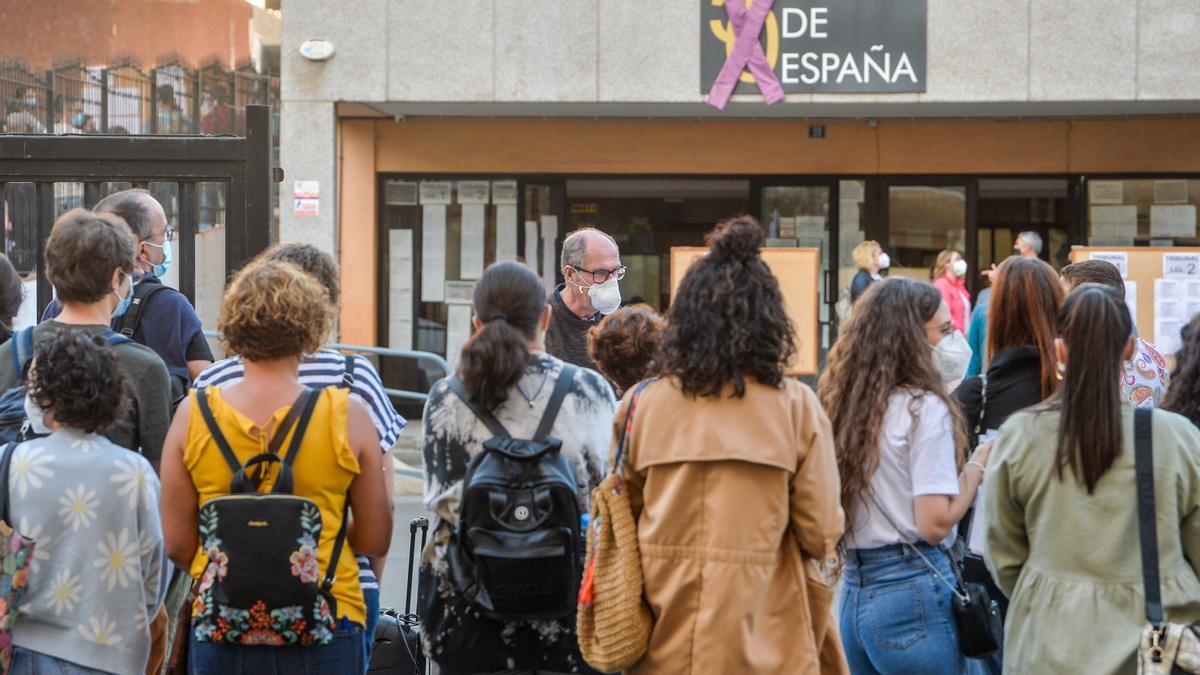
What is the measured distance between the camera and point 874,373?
14.4 feet

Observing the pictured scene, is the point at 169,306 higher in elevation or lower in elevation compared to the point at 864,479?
higher

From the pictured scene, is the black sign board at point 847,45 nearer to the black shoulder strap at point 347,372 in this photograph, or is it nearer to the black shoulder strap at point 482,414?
the black shoulder strap at point 347,372

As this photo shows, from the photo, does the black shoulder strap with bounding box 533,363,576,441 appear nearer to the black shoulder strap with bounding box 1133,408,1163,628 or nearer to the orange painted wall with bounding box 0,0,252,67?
the black shoulder strap with bounding box 1133,408,1163,628

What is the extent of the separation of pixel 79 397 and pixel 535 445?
1317mm

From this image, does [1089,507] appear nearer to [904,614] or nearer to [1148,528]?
[1148,528]

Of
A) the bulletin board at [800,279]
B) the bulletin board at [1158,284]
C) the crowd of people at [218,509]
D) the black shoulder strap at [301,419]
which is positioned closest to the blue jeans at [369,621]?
the crowd of people at [218,509]

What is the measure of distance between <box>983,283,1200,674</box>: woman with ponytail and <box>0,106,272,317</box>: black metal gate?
3.20 m

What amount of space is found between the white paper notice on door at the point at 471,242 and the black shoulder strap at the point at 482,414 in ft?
38.7

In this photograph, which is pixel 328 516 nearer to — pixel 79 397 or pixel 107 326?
pixel 79 397

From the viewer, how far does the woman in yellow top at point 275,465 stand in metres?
3.81

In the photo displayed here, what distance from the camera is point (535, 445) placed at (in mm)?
3838

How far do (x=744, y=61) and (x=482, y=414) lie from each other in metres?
10.3

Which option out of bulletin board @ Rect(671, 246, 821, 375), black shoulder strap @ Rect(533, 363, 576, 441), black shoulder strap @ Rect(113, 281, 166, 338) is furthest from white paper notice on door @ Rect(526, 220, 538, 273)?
black shoulder strap @ Rect(533, 363, 576, 441)

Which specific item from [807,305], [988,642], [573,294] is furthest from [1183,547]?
[807,305]
